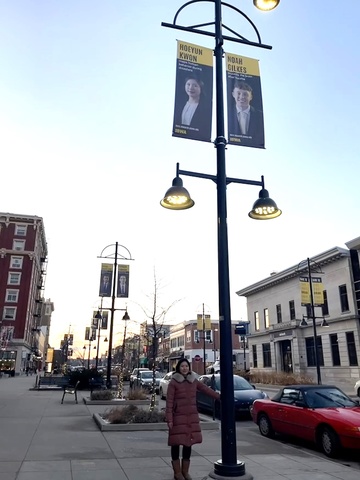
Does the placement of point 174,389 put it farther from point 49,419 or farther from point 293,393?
point 49,419

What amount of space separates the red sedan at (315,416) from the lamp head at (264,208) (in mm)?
4863

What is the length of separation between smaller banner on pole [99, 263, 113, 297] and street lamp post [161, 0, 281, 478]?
16.0 m

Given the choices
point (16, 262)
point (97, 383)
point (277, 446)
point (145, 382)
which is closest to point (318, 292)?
point (145, 382)

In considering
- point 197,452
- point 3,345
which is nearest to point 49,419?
point 197,452

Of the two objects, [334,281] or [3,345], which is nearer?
[334,281]

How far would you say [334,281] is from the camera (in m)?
39.6

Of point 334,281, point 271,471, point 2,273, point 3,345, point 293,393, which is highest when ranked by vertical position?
point 2,273

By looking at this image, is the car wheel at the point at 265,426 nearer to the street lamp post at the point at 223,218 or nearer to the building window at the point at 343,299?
the street lamp post at the point at 223,218

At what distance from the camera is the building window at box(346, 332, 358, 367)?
36184 mm

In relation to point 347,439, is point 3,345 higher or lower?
higher

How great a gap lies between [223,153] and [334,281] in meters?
35.4

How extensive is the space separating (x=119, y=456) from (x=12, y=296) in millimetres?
64308

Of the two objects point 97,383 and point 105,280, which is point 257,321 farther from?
point 105,280

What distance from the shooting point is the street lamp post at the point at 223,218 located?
6.01 meters
